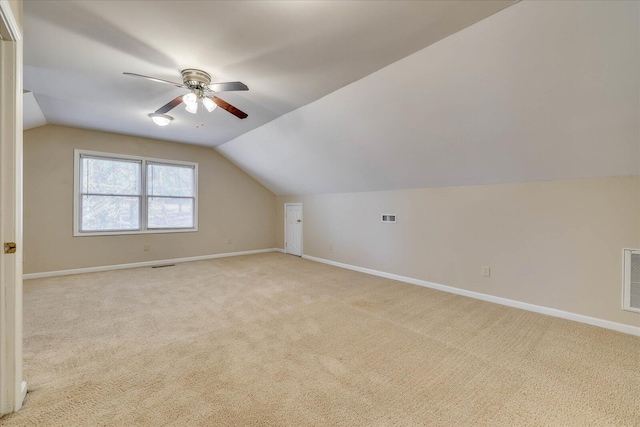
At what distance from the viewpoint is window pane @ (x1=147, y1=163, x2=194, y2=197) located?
5.63m

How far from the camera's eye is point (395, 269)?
4.67 m

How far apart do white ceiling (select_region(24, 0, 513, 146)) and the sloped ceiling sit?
0.77 feet

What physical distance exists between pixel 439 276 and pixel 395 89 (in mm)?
2792

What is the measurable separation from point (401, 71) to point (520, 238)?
250 cm

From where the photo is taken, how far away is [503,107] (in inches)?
101

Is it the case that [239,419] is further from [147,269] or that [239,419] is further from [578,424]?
[147,269]

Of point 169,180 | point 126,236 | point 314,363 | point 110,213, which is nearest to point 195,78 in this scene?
point 314,363

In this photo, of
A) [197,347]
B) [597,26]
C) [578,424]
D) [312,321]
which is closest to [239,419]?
[197,347]

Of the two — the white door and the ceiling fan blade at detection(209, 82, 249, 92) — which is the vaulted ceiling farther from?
the white door

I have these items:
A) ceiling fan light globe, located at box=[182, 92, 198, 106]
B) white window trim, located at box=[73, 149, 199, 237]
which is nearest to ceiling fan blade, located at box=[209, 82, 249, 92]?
ceiling fan light globe, located at box=[182, 92, 198, 106]

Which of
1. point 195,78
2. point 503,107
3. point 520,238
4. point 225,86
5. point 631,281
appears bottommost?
point 631,281

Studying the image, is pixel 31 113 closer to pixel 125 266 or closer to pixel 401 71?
pixel 125 266

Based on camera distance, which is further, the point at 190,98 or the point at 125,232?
the point at 125,232

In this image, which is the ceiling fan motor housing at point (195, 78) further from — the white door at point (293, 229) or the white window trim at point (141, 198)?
the white door at point (293, 229)
